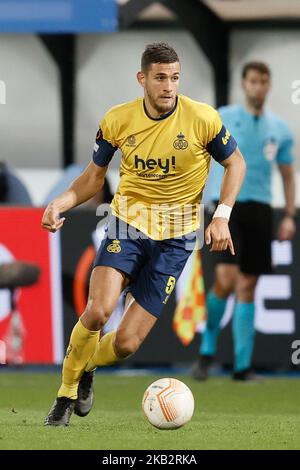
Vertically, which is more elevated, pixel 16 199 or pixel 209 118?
pixel 209 118

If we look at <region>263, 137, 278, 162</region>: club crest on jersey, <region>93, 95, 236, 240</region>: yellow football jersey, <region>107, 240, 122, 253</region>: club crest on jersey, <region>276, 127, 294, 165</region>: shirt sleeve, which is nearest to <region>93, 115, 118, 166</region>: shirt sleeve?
<region>93, 95, 236, 240</region>: yellow football jersey

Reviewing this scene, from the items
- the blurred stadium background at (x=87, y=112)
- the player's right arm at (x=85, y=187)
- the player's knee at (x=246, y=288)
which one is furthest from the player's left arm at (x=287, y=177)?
the player's right arm at (x=85, y=187)

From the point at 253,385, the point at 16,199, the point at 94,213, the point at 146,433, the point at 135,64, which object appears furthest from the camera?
the point at 135,64

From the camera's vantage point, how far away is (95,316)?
819 centimetres

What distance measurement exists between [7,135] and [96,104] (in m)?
0.95

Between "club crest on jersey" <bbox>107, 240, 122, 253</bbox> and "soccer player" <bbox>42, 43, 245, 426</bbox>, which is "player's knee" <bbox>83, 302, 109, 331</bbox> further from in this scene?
"club crest on jersey" <bbox>107, 240, 122, 253</bbox>

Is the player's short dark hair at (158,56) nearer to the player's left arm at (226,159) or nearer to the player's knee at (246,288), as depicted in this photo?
the player's left arm at (226,159)

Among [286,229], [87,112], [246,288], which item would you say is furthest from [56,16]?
[246,288]

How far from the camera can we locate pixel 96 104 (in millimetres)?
14680

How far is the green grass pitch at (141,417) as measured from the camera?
7.51 m

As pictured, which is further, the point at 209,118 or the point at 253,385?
the point at 253,385

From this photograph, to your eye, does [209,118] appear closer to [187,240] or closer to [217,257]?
[187,240]

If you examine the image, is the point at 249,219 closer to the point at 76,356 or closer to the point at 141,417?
the point at 141,417

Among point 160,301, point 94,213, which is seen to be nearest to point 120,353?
point 160,301
